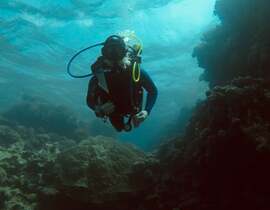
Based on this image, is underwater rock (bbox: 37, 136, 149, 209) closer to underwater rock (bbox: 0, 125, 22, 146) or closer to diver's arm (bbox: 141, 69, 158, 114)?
diver's arm (bbox: 141, 69, 158, 114)

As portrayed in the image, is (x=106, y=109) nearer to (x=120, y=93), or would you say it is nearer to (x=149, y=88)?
(x=120, y=93)

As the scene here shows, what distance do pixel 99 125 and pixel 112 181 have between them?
16.4 meters

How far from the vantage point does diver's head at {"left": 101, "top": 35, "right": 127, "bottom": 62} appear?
190 inches

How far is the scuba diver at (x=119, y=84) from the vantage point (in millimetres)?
4891

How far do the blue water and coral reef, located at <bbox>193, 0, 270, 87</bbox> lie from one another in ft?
18.2

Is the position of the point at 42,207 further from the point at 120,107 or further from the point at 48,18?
the point at 48,18

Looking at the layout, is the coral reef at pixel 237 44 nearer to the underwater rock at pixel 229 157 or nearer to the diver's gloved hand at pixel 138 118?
the underwater rock at pixel 229 157

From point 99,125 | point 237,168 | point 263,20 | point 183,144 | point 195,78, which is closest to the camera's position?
point 237,168

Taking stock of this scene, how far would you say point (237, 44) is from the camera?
11.5 meters

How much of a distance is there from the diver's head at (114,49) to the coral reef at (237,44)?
17.7 feet

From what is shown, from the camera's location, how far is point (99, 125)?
25297mm

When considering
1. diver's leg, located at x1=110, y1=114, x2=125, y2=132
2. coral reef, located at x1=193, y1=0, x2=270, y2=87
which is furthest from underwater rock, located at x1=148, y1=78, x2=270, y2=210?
coral reef, located at x1=193, y1=0, x2=270, y2=87

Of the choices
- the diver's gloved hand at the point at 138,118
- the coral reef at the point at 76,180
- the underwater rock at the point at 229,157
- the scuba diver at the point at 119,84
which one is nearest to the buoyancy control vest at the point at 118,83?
the scuba diver at the point at 119,84

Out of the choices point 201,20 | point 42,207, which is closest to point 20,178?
point 42,207
